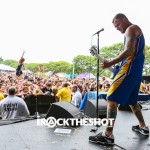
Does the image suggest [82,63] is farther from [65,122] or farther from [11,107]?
[65,122]

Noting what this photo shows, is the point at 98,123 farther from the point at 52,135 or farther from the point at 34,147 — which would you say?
the point at 34,147

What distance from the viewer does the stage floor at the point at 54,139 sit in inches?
96.7

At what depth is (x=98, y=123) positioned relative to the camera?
11.4 ft

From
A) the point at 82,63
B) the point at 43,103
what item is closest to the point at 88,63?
the point at 82,63

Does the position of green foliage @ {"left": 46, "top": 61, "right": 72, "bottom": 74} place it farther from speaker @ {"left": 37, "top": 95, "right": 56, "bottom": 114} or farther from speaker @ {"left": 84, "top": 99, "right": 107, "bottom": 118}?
speaker @ {"left": 84, "top": 99, "right": 107, "bottom": 118}

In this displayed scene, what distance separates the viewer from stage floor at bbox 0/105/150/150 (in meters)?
2.46

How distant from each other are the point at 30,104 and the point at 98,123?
3545 millimetres

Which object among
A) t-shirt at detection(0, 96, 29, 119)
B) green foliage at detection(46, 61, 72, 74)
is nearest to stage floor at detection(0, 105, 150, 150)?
t-shirt at detection(0, 96, 29, 119)

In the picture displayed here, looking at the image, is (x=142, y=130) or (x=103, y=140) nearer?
(x=103, y=140)

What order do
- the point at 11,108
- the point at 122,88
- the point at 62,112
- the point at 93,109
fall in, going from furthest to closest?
the point at 11,108 → the point at 93,109 → the point at 62,112 → the point at 122,88

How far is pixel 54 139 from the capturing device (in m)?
2.71

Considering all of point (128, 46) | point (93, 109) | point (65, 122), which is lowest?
point (65, 122)

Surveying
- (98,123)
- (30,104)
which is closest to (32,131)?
(98,123)

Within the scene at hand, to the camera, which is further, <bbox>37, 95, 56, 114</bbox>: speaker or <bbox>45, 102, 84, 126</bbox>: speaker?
<bbox>37, 95, 56, 114</bbox>: speaker
